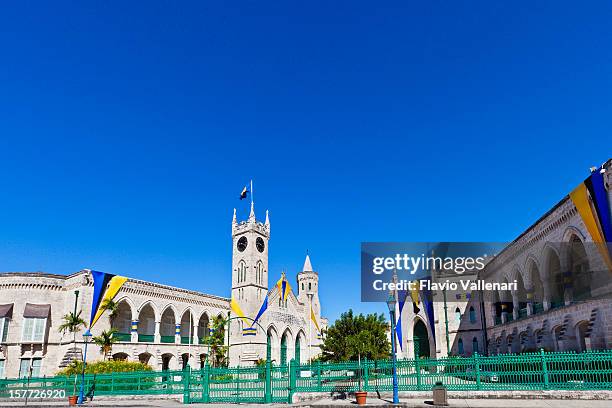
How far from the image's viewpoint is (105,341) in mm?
33781

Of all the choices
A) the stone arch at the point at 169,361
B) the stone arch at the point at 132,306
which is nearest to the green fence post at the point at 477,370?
the stone arch at the point at 132,306

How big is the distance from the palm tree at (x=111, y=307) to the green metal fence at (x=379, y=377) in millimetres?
14884

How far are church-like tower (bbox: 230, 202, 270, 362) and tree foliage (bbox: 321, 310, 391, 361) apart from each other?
1256 cm

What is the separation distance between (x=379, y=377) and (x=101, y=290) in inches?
1029

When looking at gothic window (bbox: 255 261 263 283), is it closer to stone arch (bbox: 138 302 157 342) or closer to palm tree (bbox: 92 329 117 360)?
stone arch (bbox: 138 302 157 342)

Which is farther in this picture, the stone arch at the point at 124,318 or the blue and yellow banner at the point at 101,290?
the stone arch at the point at 124,318

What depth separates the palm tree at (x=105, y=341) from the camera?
110 ft

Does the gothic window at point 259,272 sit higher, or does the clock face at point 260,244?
the clock face at point 260,244

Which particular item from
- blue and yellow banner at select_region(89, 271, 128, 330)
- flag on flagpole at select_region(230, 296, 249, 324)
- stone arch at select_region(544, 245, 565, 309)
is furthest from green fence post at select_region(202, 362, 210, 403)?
flag on flagpole at select_region(230, 296, 249, 324)

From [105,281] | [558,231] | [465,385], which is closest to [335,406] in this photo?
[465,385]

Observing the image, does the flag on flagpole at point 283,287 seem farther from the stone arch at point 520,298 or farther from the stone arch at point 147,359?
the stone arch at point 520,298

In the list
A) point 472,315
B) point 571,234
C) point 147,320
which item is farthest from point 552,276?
point 147,320

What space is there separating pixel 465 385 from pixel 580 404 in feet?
13.2

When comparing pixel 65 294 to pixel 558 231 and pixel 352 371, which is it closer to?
pixel 352 371
